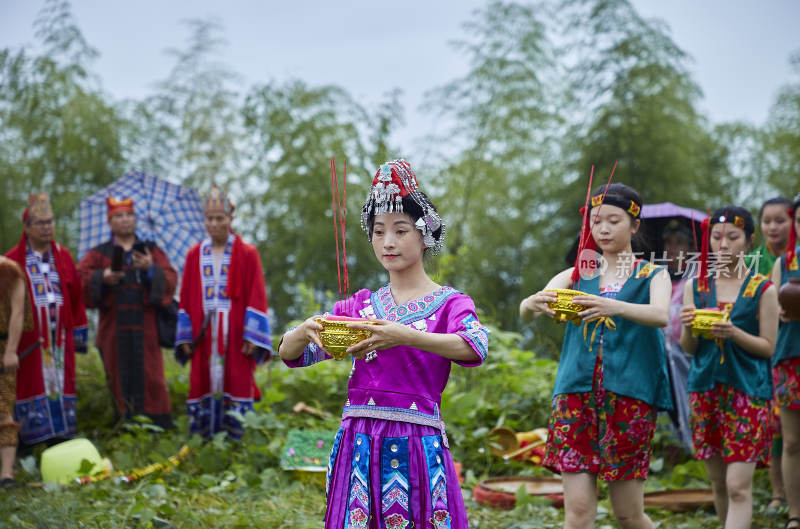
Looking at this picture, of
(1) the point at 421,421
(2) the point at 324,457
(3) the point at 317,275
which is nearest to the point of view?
(1) the point at 421,421

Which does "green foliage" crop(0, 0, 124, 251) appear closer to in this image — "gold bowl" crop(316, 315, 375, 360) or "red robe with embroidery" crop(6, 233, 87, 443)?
"red robe with embroidery" crop(6, 233, 87, 443)

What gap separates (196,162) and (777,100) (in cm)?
707

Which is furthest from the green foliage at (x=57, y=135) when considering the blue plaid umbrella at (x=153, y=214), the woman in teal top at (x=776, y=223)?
the woman in teal top at (x=776, y=223)

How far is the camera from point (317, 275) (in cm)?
879

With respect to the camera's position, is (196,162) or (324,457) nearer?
(324,457)

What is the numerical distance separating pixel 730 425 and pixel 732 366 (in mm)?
276

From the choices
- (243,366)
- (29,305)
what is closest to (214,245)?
(243,366)

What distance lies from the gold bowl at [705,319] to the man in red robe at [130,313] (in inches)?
162

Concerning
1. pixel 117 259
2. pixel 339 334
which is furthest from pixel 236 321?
pixel 339 334

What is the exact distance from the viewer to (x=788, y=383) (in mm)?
4438

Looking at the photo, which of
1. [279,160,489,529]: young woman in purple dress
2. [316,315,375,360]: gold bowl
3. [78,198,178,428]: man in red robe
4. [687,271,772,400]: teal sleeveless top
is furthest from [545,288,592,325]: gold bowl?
[78,198,178,428]: man in red robe

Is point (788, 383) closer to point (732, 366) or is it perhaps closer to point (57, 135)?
point (732, 366)

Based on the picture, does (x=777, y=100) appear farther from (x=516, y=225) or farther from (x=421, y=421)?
(x=421, y=421)

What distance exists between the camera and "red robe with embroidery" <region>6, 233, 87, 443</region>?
5.90 meters
